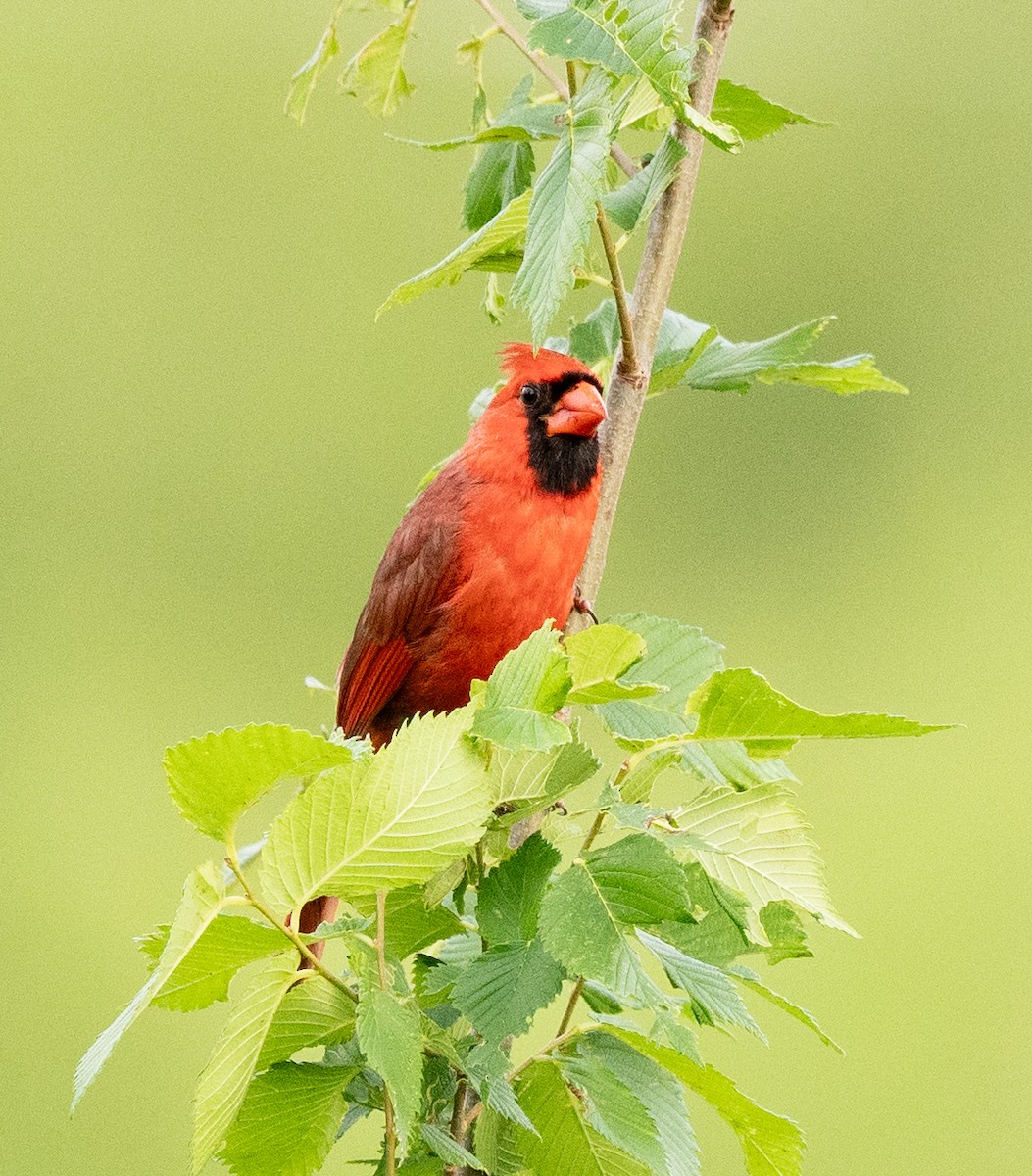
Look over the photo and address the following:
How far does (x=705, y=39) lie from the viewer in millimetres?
1096

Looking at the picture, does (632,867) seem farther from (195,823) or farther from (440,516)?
(440,516)

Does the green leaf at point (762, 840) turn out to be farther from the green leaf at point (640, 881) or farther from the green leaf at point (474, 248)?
the green leaf at point (474, 248)

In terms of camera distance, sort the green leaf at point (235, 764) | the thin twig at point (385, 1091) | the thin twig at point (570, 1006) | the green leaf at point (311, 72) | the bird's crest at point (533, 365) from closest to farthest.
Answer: the green leaf at point (235, 764) → the thin twig at point (385, 1091) → the thin twig at point (570, 1006) → the green leaf at point (311, 72) → the bird's crest at point (533, 365)

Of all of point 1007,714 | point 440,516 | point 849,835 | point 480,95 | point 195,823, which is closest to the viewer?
point 195,823

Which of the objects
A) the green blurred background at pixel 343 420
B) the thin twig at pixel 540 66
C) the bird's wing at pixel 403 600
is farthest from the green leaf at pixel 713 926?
the green blurred background at pixel 343 420

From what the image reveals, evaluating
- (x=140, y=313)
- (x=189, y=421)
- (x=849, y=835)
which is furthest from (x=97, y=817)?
(x=849, y=835)

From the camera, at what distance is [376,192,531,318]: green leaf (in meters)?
0.99

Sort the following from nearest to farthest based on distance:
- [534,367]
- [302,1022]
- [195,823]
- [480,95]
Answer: [195,823] → [302,1022] → [480,95] → [534,367]

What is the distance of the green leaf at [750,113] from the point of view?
116 cm

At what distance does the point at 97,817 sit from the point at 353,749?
4450mm

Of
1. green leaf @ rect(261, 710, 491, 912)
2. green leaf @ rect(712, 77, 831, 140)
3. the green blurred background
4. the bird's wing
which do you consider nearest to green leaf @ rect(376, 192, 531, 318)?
green leaf @ rect(712, 77, 831, 140)

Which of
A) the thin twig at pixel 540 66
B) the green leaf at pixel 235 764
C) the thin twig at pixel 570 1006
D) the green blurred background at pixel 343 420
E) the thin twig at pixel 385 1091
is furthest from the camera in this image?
the green blurred background at pixel 343 420

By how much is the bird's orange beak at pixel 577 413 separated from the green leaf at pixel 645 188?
1.28ft

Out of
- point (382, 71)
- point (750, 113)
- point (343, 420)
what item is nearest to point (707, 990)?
point (750, 113)
